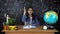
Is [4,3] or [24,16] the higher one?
[4,3]

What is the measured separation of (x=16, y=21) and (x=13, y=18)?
12 cm

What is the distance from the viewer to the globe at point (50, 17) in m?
4.02

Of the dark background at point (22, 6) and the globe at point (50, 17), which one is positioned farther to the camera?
the dark background at point (22, 6)

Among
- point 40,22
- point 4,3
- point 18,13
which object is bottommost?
point 40,22

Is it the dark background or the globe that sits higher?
the dark background

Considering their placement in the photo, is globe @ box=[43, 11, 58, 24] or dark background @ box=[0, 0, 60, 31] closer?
globe @ box=[43, 11, 58, 24]

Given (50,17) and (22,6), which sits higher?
(22,6)

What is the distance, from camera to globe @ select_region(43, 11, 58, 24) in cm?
402

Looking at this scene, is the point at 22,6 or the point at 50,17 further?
the point at 22,6

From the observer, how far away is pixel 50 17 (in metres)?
4.00

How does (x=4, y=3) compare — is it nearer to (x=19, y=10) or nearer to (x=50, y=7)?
(x=19, y=10)

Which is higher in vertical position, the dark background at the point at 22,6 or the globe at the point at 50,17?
the dark background at the point at 22,6

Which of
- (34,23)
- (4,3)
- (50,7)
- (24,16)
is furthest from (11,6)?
(50,7)

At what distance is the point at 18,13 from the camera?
4.18 metres
